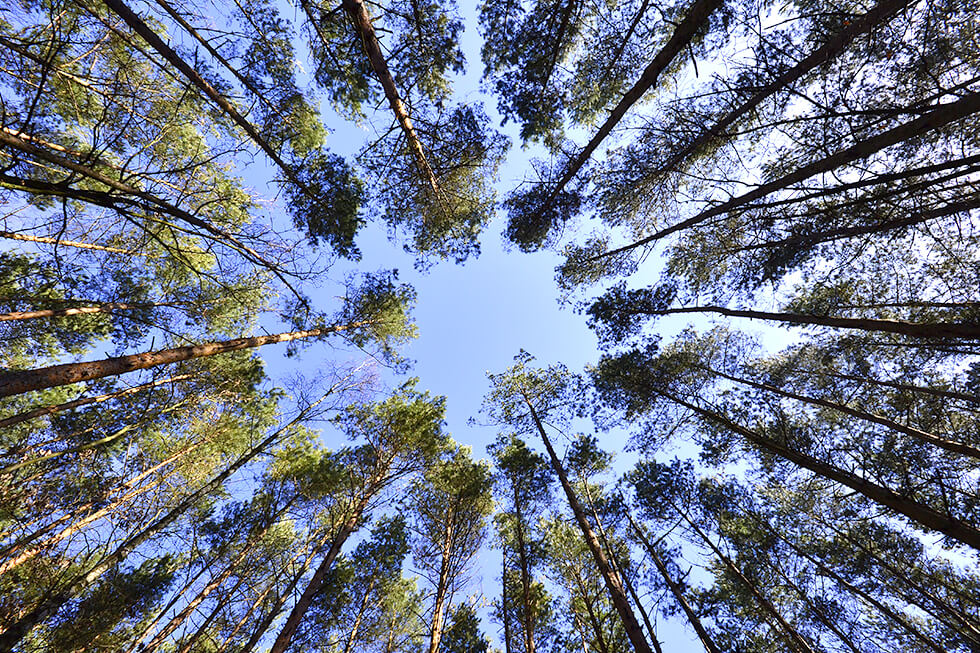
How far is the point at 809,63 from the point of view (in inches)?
209

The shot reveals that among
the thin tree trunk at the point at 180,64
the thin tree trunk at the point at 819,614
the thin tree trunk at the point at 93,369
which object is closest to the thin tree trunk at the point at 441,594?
the thin tree trunk at the point at 93,369

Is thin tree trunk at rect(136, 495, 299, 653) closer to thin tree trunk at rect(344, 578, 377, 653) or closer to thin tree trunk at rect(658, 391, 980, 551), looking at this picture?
thin tree trunk at rect(344, 578, 377, 653)

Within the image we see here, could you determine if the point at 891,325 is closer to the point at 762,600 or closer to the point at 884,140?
the point at 884,140

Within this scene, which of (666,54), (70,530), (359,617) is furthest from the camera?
(359,617)

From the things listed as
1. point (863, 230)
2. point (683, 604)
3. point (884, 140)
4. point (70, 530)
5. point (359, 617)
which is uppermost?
point (863, 230)

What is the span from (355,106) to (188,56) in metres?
3.01

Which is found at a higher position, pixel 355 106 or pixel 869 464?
pixel 355 106

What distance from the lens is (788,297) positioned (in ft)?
31.8

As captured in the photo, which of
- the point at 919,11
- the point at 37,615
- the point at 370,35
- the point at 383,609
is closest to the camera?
the point at 37,615

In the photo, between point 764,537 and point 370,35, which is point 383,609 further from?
point 370,35

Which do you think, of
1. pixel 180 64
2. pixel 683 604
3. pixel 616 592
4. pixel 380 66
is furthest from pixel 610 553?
pixel 180 64

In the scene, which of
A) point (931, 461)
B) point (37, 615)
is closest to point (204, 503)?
point (37, 615)

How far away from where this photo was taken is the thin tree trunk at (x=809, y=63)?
452 centimetres

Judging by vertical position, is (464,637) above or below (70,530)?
below
